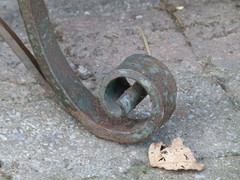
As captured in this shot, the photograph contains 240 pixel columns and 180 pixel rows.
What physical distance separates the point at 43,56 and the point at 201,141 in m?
0.65

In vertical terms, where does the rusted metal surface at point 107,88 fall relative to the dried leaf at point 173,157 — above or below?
above

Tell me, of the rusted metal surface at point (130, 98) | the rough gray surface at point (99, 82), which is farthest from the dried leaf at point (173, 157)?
the rusted metal surface at point (130, 98)

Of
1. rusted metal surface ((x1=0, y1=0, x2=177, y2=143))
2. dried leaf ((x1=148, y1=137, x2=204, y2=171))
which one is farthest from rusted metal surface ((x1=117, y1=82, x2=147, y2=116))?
dried leaf ((x1=148, y1=137, x2=204, y2=171))

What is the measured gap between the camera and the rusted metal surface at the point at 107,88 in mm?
1897

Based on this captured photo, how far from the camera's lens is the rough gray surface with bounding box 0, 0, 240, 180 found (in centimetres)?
197

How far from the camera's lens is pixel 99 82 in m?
2.44

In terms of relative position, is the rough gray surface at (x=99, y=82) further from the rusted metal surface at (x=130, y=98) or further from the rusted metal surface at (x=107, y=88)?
the rusted metal surface at (x=130, y=98)

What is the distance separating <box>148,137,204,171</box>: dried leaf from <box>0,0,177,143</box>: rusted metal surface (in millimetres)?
74

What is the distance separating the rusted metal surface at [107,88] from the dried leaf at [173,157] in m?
0.07

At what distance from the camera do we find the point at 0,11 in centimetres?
289

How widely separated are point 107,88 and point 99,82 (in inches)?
17.9

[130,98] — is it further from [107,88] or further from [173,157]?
[173,157]

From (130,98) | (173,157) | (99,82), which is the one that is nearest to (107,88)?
(130,98)

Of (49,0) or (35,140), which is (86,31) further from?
(35,140)
